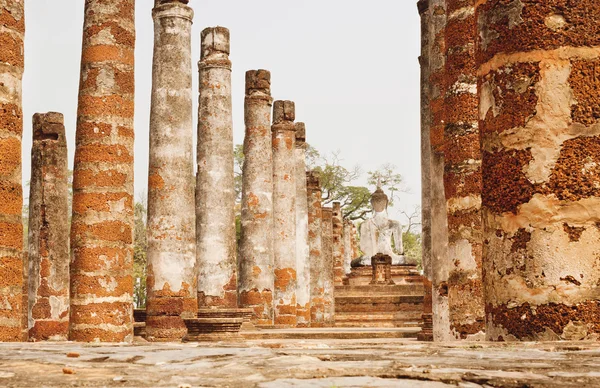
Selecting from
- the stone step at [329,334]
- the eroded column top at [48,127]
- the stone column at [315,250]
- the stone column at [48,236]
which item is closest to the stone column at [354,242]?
the stone column at [315,250]

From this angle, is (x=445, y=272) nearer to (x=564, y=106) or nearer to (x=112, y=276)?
(x=112, y=276)

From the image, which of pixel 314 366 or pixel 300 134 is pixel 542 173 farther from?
pixel 300 134

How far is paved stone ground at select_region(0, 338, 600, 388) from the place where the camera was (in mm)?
3064

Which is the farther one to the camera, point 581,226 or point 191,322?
point 191,322

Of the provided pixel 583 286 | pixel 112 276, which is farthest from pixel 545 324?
pixel 112 276

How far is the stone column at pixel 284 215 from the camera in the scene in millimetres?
21469

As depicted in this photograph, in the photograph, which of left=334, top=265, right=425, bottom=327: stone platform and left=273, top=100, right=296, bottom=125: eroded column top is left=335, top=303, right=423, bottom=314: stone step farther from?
left=273, top=100, right=296, bottom=125: eroded column top

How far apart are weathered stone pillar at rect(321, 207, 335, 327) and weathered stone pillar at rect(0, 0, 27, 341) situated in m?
16.6

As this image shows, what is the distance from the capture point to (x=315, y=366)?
11.3 ft

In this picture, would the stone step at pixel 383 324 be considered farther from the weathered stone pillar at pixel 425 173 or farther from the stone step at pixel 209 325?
the stone step at pixel 209 325

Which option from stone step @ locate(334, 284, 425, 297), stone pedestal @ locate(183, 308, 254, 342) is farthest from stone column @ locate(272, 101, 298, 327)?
stone pedestal @ locate(183, 308, 254, 342)

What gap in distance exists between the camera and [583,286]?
473 centimetres

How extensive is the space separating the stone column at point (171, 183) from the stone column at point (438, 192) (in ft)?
13.8

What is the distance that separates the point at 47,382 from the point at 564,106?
116 inches
